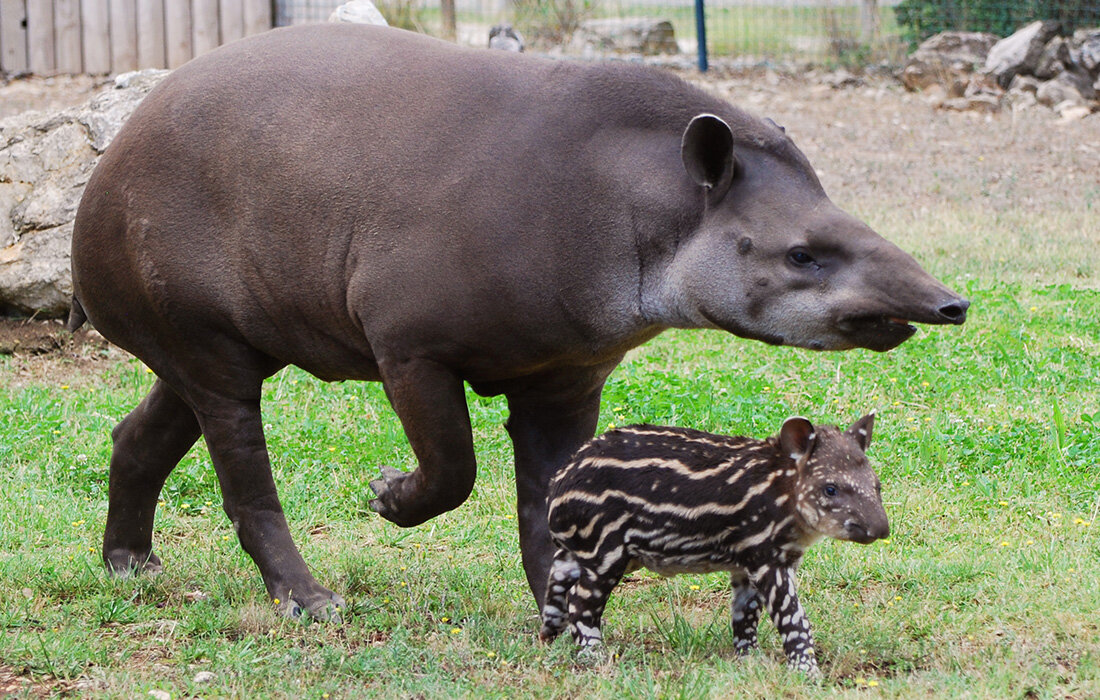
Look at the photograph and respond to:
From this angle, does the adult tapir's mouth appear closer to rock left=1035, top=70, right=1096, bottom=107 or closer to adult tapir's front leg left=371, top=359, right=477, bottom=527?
adult tapir's front leg left=371, top=359, right=477, bottom=527

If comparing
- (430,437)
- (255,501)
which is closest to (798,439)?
(430,437)

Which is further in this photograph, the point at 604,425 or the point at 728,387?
the point at 728,387

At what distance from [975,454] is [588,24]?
15169 millimetres

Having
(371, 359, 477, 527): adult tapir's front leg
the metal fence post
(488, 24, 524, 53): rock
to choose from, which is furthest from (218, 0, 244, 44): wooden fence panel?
(371, 359, 477, 527): adult tapir's front leg

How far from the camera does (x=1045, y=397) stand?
25.3ft

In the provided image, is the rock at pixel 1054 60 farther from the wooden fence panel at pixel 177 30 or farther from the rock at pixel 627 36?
the wooden fence panel at pixel 177 30

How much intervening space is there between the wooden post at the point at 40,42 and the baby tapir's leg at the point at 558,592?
1454 centimetres

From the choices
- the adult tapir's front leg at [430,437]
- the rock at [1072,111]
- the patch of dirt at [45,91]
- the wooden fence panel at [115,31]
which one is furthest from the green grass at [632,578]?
the wooden fence panel at [115,31]

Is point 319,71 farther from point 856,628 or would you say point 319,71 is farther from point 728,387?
point 728,387

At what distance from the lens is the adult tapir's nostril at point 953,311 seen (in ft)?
12.9

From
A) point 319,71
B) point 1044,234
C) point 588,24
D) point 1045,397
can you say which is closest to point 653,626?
point 319,71

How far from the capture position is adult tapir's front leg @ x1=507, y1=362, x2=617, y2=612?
509cm

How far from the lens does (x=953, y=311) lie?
3953 millimetres

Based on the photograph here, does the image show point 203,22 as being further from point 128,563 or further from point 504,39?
point 128,563
